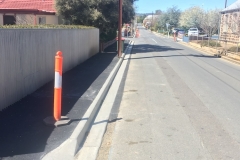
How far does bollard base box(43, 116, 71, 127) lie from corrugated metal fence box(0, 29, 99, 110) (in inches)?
45.9

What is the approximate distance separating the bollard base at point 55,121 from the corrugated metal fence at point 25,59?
1167 mm

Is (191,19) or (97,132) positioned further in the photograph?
(191,19)

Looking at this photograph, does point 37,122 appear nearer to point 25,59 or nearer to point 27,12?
point 25,59

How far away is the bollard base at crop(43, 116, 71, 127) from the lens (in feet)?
19.7

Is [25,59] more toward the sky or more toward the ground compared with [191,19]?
more toward the ground

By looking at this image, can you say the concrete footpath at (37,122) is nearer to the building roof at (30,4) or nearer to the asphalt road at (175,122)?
the asphalt road at (175,122)

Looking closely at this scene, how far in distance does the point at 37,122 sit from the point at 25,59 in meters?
2.60

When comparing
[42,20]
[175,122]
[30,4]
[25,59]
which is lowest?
[175,122]

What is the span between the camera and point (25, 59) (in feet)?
27.2

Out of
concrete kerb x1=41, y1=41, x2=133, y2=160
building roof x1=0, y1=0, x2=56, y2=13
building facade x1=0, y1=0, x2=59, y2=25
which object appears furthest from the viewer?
building roof x1=0, y1=0, x2=56, y2=13

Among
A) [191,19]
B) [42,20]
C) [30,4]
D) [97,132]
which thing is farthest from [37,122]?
[191,19]

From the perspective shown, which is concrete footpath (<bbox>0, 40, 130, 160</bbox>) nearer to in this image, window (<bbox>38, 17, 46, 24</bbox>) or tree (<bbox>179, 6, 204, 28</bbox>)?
window (<bbox>38, 17, 46, 24</bbox>)

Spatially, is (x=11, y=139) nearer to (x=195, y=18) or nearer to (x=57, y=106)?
(x=57, y=106)

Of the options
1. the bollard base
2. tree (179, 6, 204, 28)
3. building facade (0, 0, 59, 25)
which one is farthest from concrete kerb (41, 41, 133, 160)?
tree (179, 6, 204, 28)
